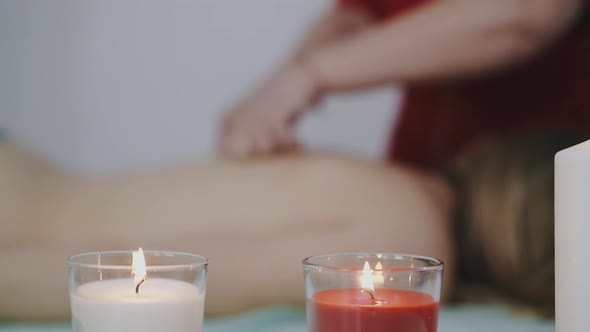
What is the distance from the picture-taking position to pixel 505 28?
1093mm

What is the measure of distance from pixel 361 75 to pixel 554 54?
377mm

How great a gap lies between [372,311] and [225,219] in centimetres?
57

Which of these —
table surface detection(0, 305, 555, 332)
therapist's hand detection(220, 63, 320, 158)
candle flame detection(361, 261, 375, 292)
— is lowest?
table surface detection(0, 305, 555, 332)

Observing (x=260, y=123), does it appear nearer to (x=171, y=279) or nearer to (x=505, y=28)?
(x=505, y=28)

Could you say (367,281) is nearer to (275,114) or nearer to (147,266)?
(147,266)

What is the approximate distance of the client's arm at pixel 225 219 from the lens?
2.88 feet

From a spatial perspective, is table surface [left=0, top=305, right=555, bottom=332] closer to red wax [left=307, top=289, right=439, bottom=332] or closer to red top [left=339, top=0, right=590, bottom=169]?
red wax [left=307, top=289, right=439, bottom=332]

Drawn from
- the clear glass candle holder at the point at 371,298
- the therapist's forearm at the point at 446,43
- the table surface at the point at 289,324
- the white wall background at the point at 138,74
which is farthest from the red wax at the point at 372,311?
the white wall background at the point at 138,74

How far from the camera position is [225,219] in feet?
3.35

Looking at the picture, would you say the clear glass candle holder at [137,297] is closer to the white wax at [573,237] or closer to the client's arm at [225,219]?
the white wax at [573,237]

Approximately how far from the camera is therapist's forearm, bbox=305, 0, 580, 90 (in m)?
1.09

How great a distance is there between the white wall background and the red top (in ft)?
0.37

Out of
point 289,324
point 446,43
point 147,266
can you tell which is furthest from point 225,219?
point 147,266

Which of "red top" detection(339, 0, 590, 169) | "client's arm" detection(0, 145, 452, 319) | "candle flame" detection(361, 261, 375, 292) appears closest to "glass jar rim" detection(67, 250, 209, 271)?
"candle flame" detection(361, 261, 375, 292)
